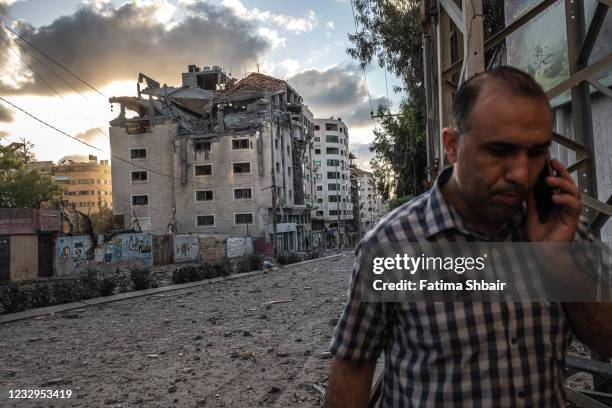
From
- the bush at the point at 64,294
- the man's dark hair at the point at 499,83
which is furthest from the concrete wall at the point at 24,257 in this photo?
the man's dark hair at the point at 499,83

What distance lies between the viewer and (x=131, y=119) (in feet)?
159

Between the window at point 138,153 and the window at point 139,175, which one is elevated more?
the window at point 138,153

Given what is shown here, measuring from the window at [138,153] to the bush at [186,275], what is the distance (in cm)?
3023

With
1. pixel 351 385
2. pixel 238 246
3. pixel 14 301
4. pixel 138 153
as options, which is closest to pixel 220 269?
pixel 14 301

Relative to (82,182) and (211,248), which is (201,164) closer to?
(211,248)

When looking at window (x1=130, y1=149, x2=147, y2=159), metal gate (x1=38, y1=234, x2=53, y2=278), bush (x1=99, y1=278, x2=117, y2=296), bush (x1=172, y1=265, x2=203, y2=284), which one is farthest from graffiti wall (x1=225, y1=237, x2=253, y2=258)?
bush (x1=99, y1=278, x2=117, y2=296)

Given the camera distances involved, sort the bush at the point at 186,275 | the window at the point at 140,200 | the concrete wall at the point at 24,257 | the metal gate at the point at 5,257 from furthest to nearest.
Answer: the window at the point at 140,200 → the concrete wall at the point at 24,257 → the metal gate at the point at 5,257 → the bush at the point at 186,275

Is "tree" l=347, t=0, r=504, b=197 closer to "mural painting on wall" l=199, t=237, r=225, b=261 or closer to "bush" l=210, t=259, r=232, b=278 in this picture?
"bush" l=210, t=259, r=232, b=278

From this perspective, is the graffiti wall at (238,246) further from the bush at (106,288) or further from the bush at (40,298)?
the bush at (40,298)

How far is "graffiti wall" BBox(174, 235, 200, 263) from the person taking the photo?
123ft

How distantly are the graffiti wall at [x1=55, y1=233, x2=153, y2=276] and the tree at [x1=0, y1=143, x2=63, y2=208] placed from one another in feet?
67.8

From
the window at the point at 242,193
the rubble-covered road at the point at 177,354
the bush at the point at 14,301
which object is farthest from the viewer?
the window at the point at 242,193

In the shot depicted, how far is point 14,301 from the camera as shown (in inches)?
524

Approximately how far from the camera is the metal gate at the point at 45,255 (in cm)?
2728
